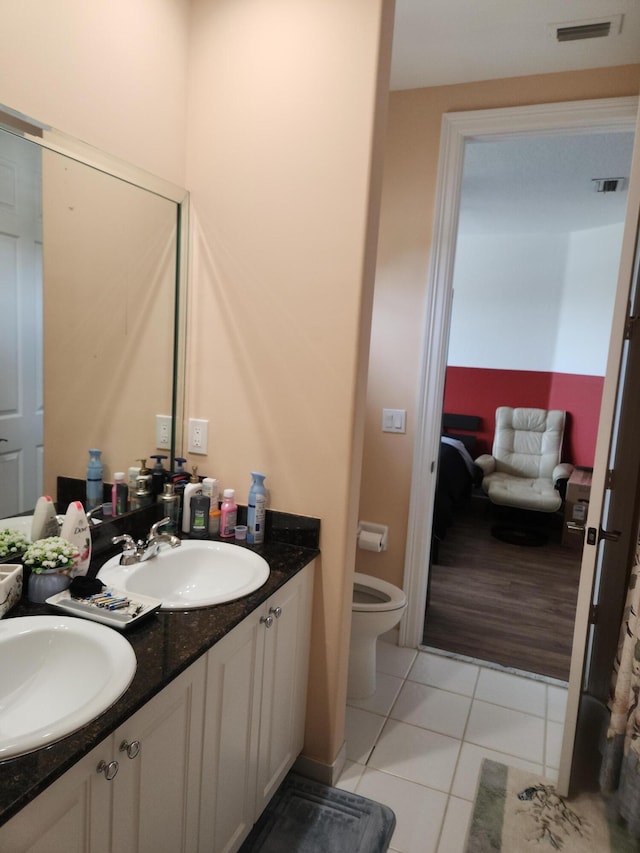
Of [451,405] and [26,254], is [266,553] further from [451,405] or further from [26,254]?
[451,405]

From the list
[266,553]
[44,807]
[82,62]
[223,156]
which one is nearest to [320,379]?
[266,553]

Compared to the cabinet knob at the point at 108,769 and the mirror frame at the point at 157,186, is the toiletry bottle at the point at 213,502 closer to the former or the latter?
the mirror frame at the point at 157,186

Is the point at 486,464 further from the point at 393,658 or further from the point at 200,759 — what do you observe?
the point at 200,759

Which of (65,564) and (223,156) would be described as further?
(223,156)

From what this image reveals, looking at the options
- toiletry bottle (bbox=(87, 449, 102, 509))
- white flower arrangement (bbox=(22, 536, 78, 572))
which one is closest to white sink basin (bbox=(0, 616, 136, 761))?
white flower arrangement (bbox=(22, 536, 78, 572))

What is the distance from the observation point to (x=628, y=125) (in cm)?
238

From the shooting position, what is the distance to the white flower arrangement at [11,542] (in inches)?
54.2

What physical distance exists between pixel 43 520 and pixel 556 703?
224 cm

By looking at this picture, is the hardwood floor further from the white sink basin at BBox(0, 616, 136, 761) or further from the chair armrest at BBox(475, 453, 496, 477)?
the white sink basin at BBox(0, 616, 136, 761)

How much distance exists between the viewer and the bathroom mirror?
141 centimetres

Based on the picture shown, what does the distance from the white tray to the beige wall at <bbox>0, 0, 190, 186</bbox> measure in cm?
116

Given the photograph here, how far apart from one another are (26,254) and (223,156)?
753 mm

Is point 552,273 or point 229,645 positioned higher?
point 552,273

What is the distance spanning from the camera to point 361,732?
87.7 inches
